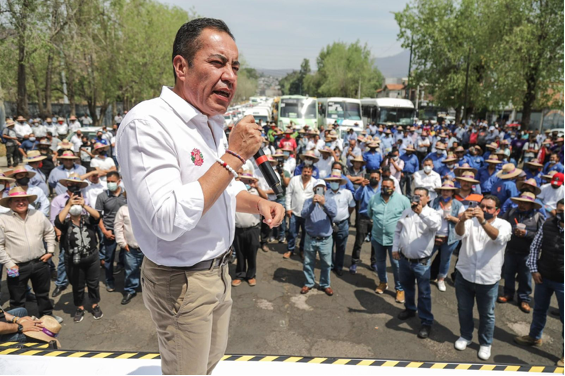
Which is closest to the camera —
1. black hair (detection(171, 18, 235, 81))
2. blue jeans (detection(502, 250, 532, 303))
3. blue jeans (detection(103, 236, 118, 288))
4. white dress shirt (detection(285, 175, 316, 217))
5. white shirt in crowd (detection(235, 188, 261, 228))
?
black hair (detection(171, 18, 235, 81))

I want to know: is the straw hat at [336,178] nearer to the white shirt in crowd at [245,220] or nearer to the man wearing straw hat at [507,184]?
the white shirt in crowd at [245,220]

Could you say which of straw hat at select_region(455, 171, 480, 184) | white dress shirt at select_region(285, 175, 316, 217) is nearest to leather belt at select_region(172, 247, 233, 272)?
white dress shirt at select_region(285, 175, 316, 217)

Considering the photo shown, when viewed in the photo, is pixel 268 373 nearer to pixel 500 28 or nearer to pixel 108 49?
pixel 108 49

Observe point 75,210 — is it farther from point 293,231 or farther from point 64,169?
point 293,231

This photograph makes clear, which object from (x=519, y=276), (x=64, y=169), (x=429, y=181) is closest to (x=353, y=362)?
(x=519, y=276)

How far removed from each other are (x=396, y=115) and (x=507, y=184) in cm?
1852

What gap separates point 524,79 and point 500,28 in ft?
11.5

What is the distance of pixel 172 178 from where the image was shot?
4.30ft

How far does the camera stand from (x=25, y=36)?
14406 mm

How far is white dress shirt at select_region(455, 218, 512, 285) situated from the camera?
15.7 ft

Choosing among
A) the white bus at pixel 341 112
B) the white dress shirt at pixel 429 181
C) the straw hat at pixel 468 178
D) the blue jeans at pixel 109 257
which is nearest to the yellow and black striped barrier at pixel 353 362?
the blue jeans at pixel 109 257

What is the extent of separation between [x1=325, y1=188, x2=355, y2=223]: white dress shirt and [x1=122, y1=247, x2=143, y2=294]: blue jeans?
3.42 m

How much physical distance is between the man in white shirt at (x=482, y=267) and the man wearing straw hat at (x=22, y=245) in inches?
219

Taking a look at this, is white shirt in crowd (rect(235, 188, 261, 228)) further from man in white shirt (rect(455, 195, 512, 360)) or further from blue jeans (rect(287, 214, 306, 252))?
man in white shirt (rect(455, 195, 512, 360))
